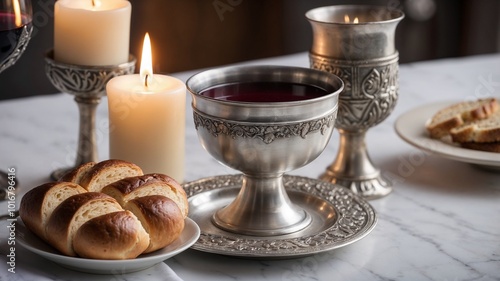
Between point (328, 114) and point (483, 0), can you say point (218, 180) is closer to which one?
point (328, 114)

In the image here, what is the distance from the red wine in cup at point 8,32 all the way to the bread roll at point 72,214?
307 millimetres

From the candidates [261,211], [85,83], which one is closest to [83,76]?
[85,83]

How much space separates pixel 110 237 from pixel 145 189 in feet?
0.33

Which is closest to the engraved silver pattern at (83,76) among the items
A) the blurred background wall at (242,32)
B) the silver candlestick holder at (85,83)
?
the silver candlestick holder at (85,83)

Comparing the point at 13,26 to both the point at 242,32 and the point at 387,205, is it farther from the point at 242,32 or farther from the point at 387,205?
the point at 242,32

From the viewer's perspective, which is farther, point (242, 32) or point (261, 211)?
point (242, 32)

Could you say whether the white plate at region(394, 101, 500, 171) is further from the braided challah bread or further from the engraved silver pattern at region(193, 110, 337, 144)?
the braided challah bread

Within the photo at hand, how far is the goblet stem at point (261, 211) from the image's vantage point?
1.10 meters

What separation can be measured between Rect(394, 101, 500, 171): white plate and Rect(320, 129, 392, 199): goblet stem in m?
0.09

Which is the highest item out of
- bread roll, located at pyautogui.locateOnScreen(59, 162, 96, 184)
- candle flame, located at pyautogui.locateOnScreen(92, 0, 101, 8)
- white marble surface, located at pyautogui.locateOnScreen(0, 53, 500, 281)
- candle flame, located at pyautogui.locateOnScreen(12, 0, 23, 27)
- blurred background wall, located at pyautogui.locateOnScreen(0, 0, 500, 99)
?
candle flame, located at pyautogui.locateOnScreen(12, 0, 23, 27)

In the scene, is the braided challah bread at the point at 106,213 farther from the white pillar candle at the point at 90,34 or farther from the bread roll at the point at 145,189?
the white pillar candle at the point at 90,34

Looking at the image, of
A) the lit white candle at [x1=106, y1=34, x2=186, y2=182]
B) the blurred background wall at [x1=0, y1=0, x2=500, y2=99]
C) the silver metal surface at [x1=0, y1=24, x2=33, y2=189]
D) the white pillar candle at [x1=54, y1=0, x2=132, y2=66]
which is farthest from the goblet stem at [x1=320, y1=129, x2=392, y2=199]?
the blurred background wall at [x1=0, y1=0, x2=500, y2=99]

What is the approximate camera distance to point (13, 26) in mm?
1163

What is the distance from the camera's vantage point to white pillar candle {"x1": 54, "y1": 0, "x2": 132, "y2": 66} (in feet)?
4.17
